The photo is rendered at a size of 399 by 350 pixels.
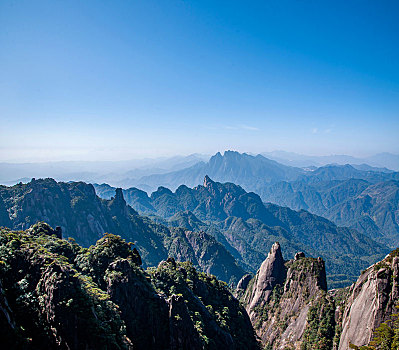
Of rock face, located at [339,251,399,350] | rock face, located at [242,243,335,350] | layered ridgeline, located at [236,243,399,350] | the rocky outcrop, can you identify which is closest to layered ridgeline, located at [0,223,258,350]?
the rocky outcrop

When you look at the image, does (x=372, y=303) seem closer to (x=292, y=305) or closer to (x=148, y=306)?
(x=292, y=305)

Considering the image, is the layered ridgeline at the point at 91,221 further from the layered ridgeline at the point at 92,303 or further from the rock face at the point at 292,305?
the rock face at the point at 292,305

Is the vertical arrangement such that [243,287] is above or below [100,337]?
below

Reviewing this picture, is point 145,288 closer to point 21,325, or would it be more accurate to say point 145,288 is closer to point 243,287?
point 21,325

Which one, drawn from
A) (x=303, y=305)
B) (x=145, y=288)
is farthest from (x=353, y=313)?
(x=145, y=288)

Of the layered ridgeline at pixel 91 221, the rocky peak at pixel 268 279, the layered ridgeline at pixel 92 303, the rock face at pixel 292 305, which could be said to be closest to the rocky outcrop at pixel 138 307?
the layered ridgeline at pixel 92 303

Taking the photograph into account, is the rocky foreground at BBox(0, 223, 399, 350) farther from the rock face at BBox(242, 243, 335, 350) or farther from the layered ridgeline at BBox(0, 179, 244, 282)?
the layered ridgeline at BBox(0, 179, 244, 282)

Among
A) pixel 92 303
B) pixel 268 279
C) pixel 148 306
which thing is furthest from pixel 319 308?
pixel 92 303
